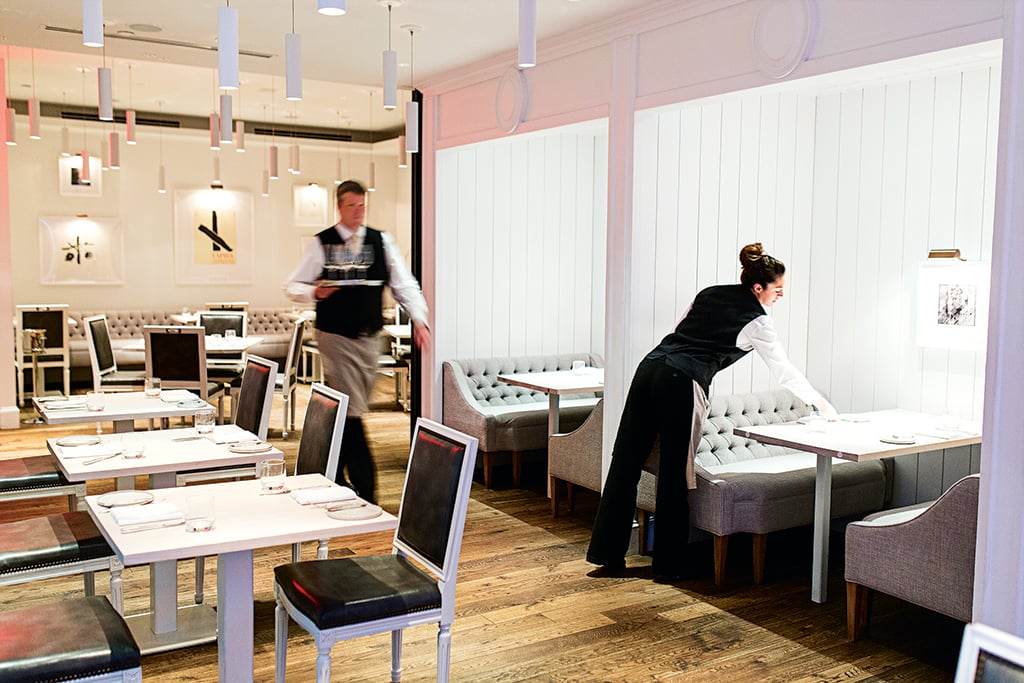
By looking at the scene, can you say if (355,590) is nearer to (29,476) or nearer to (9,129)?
(29,476)

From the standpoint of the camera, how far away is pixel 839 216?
559cm

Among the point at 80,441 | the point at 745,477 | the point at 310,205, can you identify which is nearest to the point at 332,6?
the point at 80,441

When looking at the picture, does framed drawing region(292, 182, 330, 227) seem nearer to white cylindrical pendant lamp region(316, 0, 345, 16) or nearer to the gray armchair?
white cylindrical pendant lamp region(316, 0, 345, 16)

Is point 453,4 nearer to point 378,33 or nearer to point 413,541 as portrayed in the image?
point 378,33

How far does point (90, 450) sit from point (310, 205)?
32.9 feet

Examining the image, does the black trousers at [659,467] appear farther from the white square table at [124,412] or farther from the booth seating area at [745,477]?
the white square table at [124,412]

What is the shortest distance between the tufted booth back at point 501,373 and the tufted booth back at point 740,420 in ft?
6.16

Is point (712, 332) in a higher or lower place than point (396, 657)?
higher

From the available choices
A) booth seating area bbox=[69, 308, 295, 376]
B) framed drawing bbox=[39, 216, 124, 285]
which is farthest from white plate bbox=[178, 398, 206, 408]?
framed drawing bbox=[39, 216, 124, 285]

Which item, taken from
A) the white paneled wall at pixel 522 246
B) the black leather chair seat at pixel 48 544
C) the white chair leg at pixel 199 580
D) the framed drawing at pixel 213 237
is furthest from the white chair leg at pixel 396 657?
the framed drawing at pixel 213 237

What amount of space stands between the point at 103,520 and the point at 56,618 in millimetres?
302

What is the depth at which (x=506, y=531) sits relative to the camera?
17.7 feet

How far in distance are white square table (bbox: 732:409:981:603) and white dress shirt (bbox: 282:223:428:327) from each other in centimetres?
179

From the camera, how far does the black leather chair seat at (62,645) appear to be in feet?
7.72
